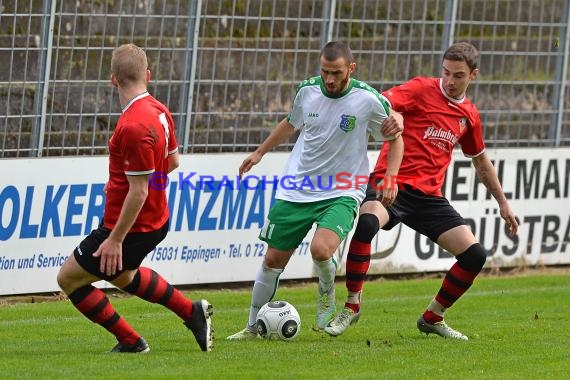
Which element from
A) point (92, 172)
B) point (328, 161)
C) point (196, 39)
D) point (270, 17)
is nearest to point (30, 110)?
point (92, 172)

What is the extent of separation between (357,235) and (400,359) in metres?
1.12

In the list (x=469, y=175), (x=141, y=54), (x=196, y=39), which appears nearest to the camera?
(x=141, y=54)

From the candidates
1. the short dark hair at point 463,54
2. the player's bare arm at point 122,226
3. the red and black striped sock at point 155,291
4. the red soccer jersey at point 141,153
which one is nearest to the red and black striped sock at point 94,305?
the red and black striped sock at point 155,291

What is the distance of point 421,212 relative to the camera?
9742 millimetres

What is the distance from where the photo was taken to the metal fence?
12.2 m

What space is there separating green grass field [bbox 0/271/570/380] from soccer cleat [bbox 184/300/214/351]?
8cm

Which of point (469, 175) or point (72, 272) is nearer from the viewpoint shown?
point (72, 272)

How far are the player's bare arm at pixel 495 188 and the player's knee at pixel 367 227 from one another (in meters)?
1.04

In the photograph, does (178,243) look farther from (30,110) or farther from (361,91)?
(361,91)

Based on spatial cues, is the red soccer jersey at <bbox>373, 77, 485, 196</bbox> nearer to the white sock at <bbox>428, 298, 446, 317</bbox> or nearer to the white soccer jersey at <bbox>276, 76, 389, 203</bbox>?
the white soccer jersey at <bbox>276, 76, 389, 203</bbox>

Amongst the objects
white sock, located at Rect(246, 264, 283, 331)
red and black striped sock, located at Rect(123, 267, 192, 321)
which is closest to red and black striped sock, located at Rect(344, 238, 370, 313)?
white sock, located at Rect(246, 264, 283, 331)

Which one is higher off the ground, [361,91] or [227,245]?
[361,91]

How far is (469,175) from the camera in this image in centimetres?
1473

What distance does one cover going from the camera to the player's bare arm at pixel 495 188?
9875 millimetres
